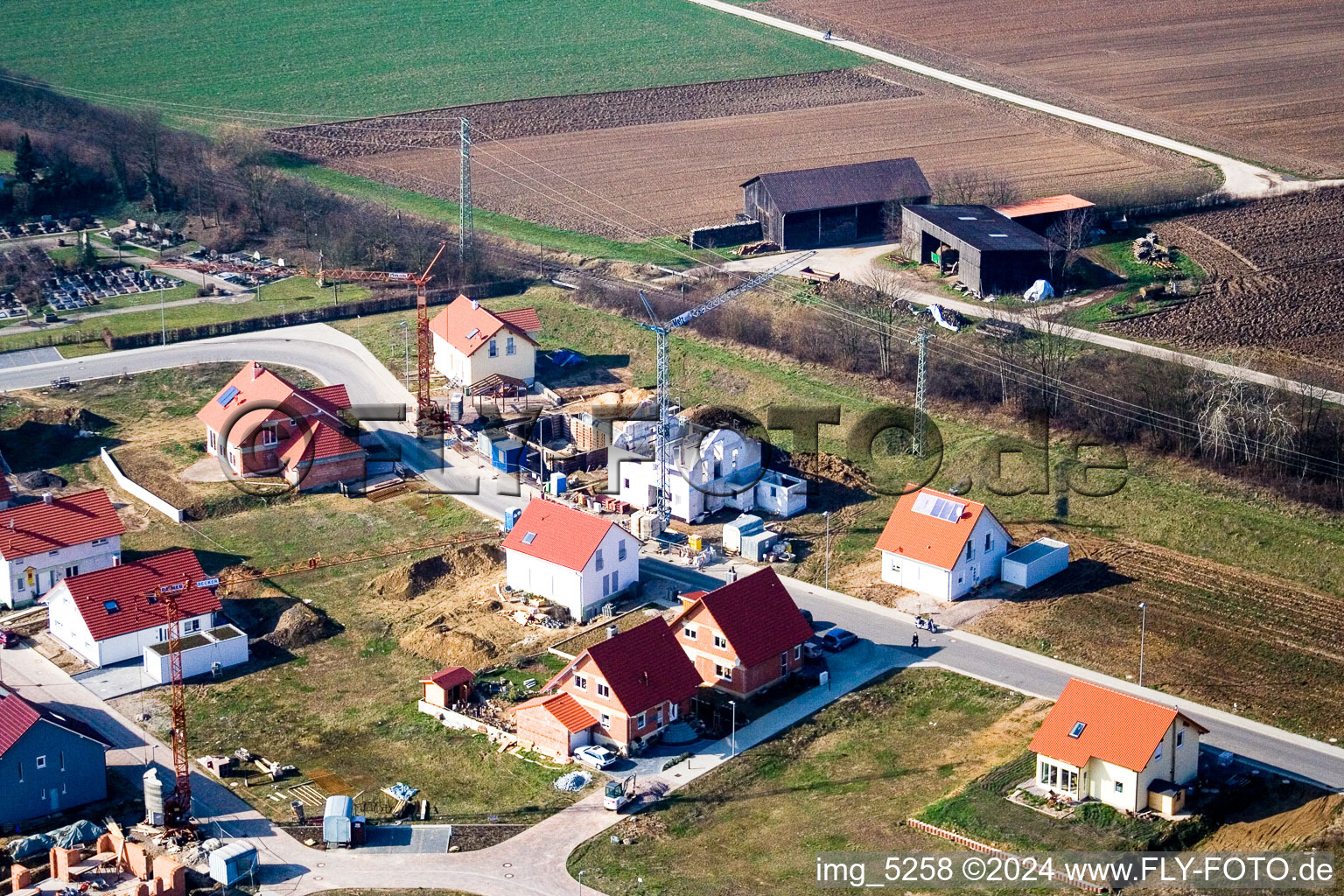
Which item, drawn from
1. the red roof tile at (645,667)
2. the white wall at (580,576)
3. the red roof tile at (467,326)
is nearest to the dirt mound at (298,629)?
the white wall at (580,576)

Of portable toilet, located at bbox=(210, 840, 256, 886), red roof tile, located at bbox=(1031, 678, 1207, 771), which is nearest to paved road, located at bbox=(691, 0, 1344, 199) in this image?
red roof tile, located at bbox=(1031, 678, 1207, 771)

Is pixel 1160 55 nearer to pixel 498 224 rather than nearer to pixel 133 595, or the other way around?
pixel 498 224

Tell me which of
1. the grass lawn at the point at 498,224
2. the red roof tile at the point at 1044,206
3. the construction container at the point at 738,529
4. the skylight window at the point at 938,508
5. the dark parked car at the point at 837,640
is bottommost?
the dark parked car at the point at 837,640

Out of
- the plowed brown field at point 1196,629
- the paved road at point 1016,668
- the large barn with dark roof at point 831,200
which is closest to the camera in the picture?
the paved road at point 1016,668

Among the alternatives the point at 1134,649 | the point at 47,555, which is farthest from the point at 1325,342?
the point at 47,555

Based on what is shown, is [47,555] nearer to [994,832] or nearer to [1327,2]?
[994,832]

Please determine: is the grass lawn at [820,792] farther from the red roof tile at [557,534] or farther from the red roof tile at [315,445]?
the red roof tile at [315,445]

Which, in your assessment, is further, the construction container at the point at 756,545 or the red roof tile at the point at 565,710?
the construction container at the point at 756,545

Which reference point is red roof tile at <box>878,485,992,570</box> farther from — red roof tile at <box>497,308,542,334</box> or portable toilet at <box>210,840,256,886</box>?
portable toilet at <box>210,840,256,886</box>
